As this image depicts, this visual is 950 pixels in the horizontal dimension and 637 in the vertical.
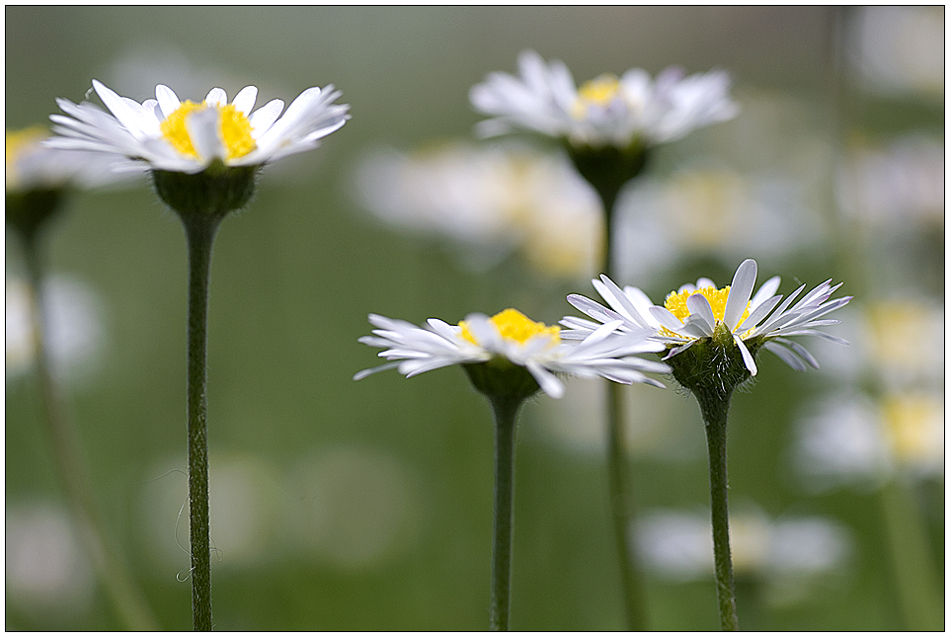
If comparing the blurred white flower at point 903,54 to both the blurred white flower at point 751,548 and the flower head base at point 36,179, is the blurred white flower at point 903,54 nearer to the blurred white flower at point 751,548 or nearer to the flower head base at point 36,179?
the blurred white flower at point 751,548

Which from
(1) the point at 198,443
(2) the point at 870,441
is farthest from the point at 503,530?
(2) the point at 870,441

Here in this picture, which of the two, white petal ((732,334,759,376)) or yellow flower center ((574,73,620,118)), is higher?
yellow flower center ((574,73,620,118))

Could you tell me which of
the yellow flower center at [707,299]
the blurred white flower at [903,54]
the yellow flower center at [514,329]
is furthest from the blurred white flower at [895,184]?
the yellow flower center at [514,329]

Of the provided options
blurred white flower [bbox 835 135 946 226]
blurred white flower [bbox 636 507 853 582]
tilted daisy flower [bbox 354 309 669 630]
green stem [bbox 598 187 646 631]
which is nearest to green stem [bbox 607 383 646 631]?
green stem [bbox 598 187 646 631]

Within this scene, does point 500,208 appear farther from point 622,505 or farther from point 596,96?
point 622,505

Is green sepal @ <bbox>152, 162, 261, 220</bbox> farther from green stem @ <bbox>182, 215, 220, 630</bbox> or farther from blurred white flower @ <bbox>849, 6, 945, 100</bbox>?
blurred white flower @ <bbox>849, 6, 945, 100</bbox>

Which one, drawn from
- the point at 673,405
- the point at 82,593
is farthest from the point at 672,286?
the point at 82,593

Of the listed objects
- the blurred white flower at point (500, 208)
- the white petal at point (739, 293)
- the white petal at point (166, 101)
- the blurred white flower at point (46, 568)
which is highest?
the blurred white flower at point (500, 208)
